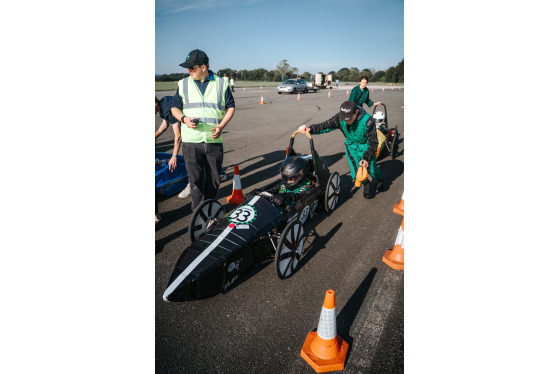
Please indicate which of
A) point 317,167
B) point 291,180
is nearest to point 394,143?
point 317,167

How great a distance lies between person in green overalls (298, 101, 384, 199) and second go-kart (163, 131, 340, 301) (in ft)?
5.10

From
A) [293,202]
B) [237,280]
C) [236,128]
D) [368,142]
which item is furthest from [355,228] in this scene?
[236,128]

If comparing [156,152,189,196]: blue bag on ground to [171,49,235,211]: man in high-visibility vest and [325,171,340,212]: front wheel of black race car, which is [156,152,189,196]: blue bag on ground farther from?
[325,171,340,212]: front wheel of black race car

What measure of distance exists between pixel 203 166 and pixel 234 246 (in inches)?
63.9

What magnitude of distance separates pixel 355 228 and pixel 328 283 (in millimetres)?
1461

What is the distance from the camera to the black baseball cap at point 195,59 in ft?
11.7

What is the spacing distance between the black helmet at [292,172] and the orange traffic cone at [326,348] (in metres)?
2.12

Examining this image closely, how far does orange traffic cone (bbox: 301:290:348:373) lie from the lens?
7.62 ft

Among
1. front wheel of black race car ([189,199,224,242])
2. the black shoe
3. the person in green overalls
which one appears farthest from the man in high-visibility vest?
the black shoe

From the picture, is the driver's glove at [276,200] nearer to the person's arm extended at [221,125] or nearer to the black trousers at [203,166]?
the black trousers at [203,166]

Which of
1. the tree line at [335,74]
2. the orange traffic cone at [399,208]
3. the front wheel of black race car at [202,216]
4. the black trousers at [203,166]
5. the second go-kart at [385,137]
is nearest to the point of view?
the front wheel of black race car at [202,216]

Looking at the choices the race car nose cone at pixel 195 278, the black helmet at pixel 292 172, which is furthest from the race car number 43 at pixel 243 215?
the black helmet at pixel 292 172

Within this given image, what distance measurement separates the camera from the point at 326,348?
7.84ft

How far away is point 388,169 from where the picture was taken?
24.2 ft
